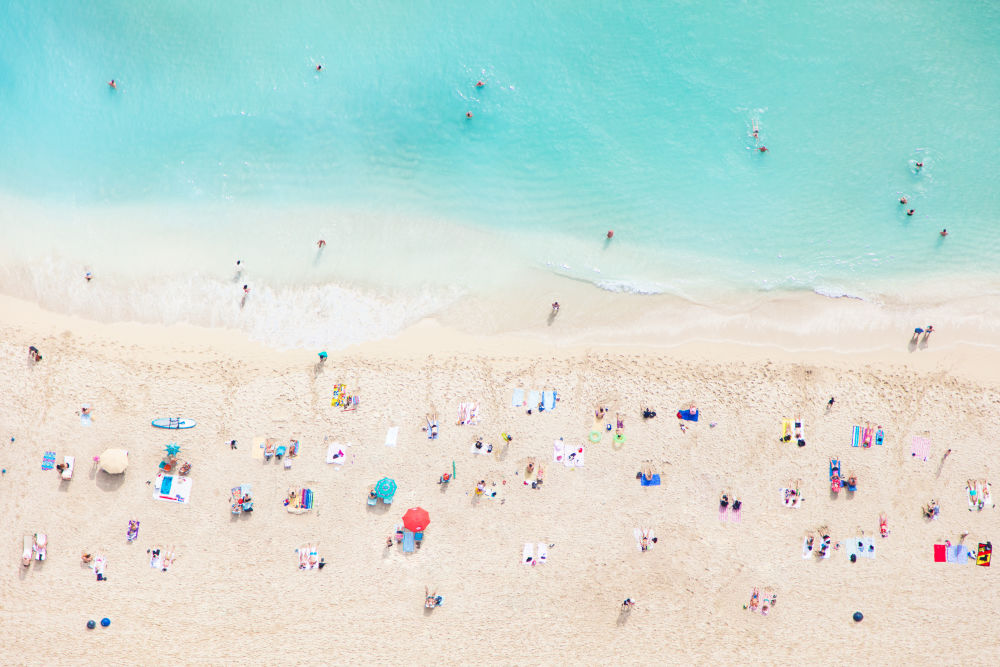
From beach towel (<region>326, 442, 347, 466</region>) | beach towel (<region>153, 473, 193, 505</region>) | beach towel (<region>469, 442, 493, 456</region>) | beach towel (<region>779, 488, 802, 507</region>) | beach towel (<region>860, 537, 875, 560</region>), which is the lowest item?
beach towel (<region>153, 473, 193, 505</region>)

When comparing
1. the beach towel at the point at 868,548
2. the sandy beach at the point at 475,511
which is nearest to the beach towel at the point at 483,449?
the sandy beach at the point at 475,511

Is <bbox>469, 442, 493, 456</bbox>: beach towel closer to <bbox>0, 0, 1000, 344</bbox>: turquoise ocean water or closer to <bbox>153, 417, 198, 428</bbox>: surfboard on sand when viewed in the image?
<bbox>0, 0, 1000, 344</bbox>: turquoise ocean water

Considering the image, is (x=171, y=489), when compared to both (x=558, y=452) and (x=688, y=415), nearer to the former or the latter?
(x=558, y=452)

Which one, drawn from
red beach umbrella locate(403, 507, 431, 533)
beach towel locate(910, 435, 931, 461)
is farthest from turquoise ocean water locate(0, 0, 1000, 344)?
red beach umbrella locate(403, 507, 431, 533)

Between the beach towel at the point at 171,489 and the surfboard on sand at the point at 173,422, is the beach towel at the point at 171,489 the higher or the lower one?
the lower one

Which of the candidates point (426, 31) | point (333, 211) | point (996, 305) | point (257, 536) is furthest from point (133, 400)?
point (996, 305)

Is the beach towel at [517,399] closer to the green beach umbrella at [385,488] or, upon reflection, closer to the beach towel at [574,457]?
the beach towel at [574,457]

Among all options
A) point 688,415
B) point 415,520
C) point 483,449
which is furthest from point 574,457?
point 415,520

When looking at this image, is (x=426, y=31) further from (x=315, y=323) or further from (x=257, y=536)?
(x=257, y=536)
